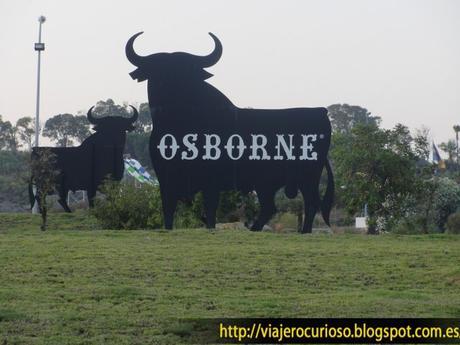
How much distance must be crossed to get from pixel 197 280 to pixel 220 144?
6775mm

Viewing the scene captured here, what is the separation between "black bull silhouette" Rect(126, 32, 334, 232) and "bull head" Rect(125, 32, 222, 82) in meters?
0.03

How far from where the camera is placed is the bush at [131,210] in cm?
2191

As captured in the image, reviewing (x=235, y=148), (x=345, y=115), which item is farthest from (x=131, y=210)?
(x=345, y=115)

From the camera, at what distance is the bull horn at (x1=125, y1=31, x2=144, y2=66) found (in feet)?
64.8

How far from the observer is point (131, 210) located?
22.1m

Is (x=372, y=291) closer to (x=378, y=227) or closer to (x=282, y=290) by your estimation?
(x=282, y=290)

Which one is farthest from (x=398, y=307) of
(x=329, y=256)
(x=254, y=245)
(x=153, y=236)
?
(x=153, y=236)

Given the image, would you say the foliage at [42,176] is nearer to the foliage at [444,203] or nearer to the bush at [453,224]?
the bush at [453,224]

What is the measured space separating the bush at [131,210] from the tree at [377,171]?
4278 mm

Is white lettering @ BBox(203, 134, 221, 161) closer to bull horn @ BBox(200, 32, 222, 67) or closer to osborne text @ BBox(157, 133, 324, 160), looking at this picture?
osborne text @ BBox(157, 133, 324, 160)

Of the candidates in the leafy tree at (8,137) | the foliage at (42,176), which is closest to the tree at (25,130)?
the leafy tree at (8,137)

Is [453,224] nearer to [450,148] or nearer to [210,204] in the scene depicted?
[210,204]

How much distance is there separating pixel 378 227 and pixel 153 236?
972 cm

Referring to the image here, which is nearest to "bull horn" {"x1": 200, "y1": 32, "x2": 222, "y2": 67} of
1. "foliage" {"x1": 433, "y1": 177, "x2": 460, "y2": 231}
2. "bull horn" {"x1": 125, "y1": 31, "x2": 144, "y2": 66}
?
"bull horn" {"x1": 125, "y1": 31, "x2": 144, "y2": 66}
